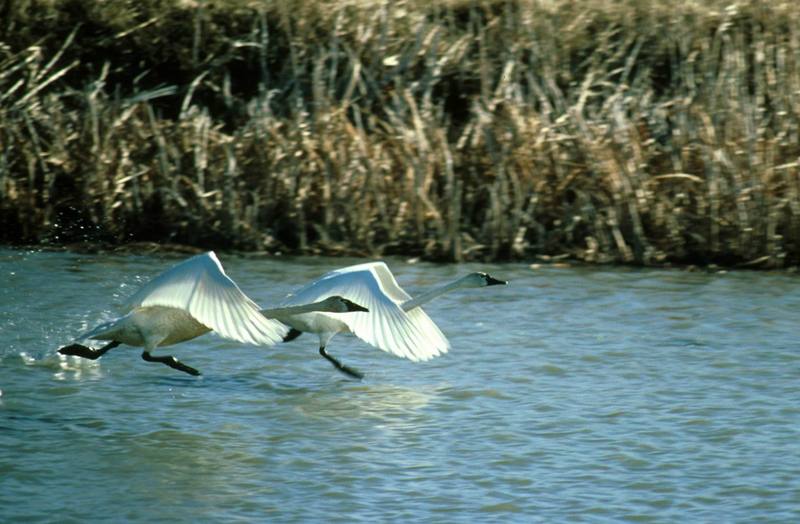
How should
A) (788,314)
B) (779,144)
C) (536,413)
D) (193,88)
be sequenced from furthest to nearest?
(193,88) < (779,144) < (788,314) < (536,413)

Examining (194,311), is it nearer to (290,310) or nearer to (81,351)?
(290,310)

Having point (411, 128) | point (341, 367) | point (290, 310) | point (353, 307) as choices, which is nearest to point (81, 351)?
point (290, 310)

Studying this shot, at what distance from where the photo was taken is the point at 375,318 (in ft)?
25.0

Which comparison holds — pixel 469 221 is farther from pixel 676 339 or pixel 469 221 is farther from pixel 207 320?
pixel 207 320

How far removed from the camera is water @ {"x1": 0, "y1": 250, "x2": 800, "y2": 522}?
5902mm

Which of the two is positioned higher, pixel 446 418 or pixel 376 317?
pixel 376 317

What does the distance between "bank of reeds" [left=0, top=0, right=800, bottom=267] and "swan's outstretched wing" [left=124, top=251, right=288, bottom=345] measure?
4.29m

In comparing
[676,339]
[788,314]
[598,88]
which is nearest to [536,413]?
[676,339]

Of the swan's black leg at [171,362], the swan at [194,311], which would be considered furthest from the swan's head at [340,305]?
the swan's black leg at [171,362]

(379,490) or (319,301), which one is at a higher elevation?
(319,301)

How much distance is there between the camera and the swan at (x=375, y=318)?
7547 millimetres

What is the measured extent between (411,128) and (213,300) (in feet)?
17.4

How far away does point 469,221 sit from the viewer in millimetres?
11609

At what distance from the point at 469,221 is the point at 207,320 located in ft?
16.3
